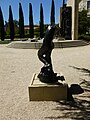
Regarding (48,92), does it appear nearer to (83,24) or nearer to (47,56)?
(47,56)

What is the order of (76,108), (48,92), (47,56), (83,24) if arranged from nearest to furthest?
(76,108) < (48,92) < (47,56) < (83,24)

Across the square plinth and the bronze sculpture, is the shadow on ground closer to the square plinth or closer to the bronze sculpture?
the square plinth

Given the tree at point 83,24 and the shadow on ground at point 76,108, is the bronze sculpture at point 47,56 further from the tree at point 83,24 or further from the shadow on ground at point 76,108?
the tree at point 83,24

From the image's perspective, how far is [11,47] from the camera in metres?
24.1

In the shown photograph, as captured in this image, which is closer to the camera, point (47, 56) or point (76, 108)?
point (76, 108)

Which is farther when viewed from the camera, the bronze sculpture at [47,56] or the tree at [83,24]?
the tree at [83,24]

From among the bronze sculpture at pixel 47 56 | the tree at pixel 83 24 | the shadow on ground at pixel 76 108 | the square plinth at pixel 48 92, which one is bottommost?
the shadow on ground at pixel 76 108

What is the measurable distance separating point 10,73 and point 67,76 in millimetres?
2673

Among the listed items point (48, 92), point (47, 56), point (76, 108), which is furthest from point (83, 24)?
point (76, 108)

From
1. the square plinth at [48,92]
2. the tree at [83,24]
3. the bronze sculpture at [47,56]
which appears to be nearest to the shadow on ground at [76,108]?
the square plinth at [48,92]

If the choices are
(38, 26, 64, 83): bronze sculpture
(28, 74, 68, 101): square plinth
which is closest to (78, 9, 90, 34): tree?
(38, 26, 64, 83): bronze sculpture

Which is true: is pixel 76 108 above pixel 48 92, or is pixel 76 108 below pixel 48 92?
below

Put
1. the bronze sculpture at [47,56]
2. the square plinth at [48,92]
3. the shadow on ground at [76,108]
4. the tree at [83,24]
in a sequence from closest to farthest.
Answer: the shadow on ground at [76,108] → the square plinth at [48,92] → the bronze sculpture at [47,56] → the tree at [83,24]

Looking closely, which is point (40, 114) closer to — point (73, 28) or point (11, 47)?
point (11, 47)
